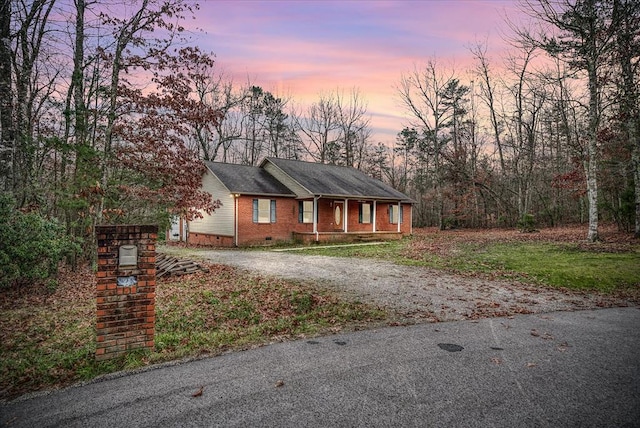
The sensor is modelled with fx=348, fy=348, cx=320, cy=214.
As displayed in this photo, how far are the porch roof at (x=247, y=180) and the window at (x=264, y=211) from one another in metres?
0.53

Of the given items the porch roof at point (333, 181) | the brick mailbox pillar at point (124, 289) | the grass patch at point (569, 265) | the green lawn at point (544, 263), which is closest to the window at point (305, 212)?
the porch roof at point (333, 181)

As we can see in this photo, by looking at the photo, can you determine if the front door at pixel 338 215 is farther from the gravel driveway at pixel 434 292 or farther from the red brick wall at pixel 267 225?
the gravel driveway at pixel 434 292

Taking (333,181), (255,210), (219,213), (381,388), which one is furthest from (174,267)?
(333,181)

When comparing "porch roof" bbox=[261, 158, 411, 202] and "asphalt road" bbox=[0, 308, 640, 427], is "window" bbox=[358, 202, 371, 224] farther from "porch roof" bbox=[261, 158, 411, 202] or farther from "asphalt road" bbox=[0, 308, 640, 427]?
"asphalt road" bbox=[0, 308, 640, 427]

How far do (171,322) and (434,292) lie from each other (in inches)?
218

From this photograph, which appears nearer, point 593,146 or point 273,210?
point 593,146

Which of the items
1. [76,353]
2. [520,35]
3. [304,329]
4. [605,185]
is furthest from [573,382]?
[605,185]

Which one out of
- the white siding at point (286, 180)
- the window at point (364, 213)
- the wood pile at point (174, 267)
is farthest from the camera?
the window at point (364, 213)

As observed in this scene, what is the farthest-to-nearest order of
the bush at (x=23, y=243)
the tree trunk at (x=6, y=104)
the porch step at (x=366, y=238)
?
the porch step at (x=366, y=238) → the tree trunk at (x=6, y=104) → the bush at (x=23, y=243)

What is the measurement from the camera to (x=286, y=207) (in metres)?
21.5

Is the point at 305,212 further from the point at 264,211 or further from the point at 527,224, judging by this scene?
the point at 527,224

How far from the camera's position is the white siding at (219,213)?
65.6ft

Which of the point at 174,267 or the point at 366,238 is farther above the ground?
the point at 366,238

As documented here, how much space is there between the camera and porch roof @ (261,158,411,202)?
22031mm
